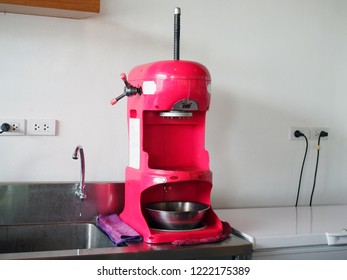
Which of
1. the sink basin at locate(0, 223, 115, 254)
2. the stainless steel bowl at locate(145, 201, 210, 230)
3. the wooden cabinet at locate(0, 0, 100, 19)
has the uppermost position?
the wooden cabinet at locate(0, 0, 100, 19)

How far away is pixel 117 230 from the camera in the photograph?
186cm

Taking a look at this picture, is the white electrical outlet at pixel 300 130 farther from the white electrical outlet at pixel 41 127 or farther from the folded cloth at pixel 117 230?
the white electrical outlet at pixel 41 127

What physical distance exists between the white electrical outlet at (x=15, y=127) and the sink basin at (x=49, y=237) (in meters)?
0.38

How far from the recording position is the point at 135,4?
2225 mm

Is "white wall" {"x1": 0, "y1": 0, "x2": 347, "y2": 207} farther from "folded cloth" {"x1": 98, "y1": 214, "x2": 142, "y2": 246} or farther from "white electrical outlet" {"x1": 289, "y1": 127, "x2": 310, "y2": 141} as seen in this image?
"folded cloth" {"x1": 98, "y1": 214, "x2": 142, "y2": 246}

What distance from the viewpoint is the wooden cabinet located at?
1861 millimetres

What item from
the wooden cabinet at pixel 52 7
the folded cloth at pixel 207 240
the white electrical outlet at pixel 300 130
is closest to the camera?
the folded cloth at pixel 207 240

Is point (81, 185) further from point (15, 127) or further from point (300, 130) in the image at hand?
point (300, 130)

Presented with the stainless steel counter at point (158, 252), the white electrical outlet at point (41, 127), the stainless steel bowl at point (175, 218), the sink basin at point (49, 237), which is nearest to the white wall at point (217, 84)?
the white electrical outlet at point (41, 127)

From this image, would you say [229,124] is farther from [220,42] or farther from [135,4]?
[135,4]

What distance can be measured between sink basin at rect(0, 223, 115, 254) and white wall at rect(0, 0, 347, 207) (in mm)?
212

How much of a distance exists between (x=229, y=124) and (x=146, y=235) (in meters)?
Answer: 0.87

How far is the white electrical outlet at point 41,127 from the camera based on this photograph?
82.4 inches

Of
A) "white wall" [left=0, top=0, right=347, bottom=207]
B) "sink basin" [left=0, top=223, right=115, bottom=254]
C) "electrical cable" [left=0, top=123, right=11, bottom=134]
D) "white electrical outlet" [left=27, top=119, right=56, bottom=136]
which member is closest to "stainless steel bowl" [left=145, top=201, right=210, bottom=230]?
"sink basin" [left=0, top=223, right=115, bottom=254]
